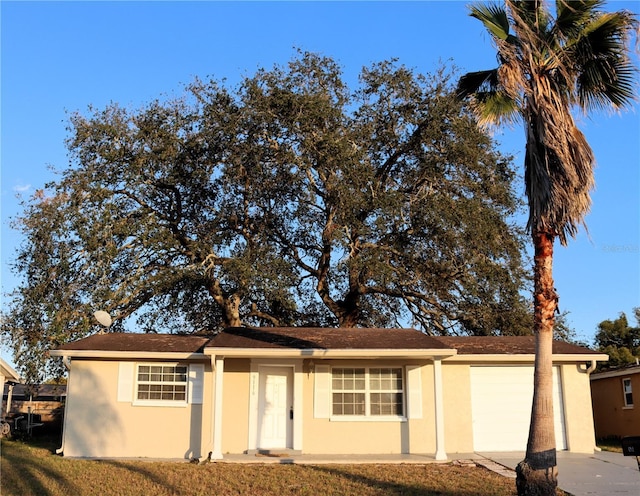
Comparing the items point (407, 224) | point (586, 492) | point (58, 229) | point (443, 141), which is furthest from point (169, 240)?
point (586, 492)

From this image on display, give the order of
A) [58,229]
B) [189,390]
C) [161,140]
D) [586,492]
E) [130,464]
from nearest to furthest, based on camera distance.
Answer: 1. [586,492]
2. [130,464]
3. [189,390]
4. [58,229]
5. [161,140]

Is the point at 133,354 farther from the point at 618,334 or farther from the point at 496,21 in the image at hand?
the point at 618,334

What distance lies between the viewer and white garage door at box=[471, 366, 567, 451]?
1622cm

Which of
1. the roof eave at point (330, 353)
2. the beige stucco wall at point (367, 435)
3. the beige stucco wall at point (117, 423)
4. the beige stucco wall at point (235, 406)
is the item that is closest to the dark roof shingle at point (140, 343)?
the beige stucco wall at point (117, 423)

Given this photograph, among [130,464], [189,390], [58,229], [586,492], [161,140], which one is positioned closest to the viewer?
[586,492]

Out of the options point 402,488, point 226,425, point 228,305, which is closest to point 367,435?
point 226,425

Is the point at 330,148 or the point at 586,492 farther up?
the point at 330,148

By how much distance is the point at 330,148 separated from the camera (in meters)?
20.2

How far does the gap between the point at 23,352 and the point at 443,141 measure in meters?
14.9

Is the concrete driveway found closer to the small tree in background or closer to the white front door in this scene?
the white front door

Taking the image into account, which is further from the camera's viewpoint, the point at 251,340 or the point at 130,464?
the point at 251,340

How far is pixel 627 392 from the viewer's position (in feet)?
70.4

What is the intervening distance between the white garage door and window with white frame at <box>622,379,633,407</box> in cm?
636

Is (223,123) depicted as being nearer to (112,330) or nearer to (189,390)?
(112,330)
